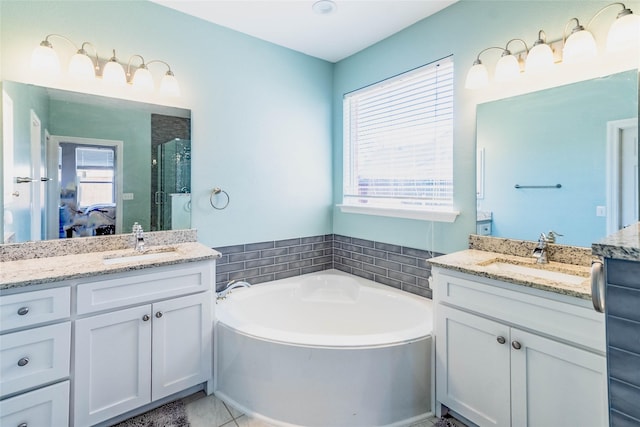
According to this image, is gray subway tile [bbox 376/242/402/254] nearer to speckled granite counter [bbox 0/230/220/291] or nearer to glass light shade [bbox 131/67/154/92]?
speckled granite counter [bbox 0/230/220/291]

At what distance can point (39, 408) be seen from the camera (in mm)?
1498

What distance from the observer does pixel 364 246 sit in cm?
300

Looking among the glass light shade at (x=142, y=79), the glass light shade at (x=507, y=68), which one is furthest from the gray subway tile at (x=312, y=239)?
the glass light shade at (x=507, y=68)

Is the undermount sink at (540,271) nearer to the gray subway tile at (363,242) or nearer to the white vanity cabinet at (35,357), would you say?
the gray subway tile at (363,242)

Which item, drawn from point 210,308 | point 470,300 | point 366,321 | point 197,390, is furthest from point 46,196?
point 470,300

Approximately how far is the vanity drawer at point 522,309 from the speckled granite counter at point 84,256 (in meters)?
1.45

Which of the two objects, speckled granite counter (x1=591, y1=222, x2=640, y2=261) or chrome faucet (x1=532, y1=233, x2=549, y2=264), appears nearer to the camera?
speckled granite counter (x1=591, y1=222, x2=640, y2=261)

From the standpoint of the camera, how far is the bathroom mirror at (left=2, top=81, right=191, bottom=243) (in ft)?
6.09

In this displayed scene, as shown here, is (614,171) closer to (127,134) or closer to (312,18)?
(312,18)

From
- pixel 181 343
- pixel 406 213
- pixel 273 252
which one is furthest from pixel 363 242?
pixel 181 343

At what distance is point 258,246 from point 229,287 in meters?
0.47

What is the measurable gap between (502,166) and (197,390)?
96.6 inches

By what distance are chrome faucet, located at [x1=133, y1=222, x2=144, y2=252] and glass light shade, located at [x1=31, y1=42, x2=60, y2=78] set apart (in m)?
1.04

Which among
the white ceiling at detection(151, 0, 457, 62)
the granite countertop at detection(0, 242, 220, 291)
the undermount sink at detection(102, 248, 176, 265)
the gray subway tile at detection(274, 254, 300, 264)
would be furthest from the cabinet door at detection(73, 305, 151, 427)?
the white ceiling at detection(151, 0, 457, 62)
